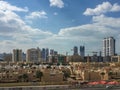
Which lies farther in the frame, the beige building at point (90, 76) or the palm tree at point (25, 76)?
the beige building at point (90, 76)

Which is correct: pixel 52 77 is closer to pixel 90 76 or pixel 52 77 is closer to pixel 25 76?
pixel 25 76

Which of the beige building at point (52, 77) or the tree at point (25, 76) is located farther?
the tree at point (25, 76)

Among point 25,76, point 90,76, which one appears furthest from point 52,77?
point 90,76

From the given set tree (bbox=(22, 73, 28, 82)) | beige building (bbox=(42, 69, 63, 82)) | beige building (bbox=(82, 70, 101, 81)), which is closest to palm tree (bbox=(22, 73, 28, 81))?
tree (bbox=(22, 73, 28, 82))

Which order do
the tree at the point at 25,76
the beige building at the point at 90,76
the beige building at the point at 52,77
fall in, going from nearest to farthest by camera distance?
the beige building at the point at 52,77 → the tree at the point at 25,76 → the beige building at the point at 90,76

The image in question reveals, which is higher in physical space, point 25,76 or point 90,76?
point 25,76

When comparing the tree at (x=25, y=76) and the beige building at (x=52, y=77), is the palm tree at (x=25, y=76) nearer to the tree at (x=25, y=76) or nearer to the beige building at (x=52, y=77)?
the tree at (x=25, y=76)

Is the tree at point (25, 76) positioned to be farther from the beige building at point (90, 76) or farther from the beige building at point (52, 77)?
the beige building at point (90, 76)

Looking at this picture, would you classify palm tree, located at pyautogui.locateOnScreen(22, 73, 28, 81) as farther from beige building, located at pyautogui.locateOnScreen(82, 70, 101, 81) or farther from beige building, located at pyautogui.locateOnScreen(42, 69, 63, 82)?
beige building, located at pyautogui.locateOnScreen(82, 70, 101, 81)

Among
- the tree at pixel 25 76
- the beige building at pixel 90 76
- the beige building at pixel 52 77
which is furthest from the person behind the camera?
the beige building at pixel 90 76

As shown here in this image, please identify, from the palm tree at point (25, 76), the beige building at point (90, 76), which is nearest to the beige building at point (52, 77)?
the palm tree at point (25, 76)

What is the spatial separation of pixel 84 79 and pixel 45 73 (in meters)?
10.8

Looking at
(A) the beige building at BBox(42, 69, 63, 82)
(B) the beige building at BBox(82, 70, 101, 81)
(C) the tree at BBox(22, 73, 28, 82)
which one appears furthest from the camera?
(B) the beige building at BBox(82, 70, 101, 81)

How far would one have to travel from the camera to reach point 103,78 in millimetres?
83562
